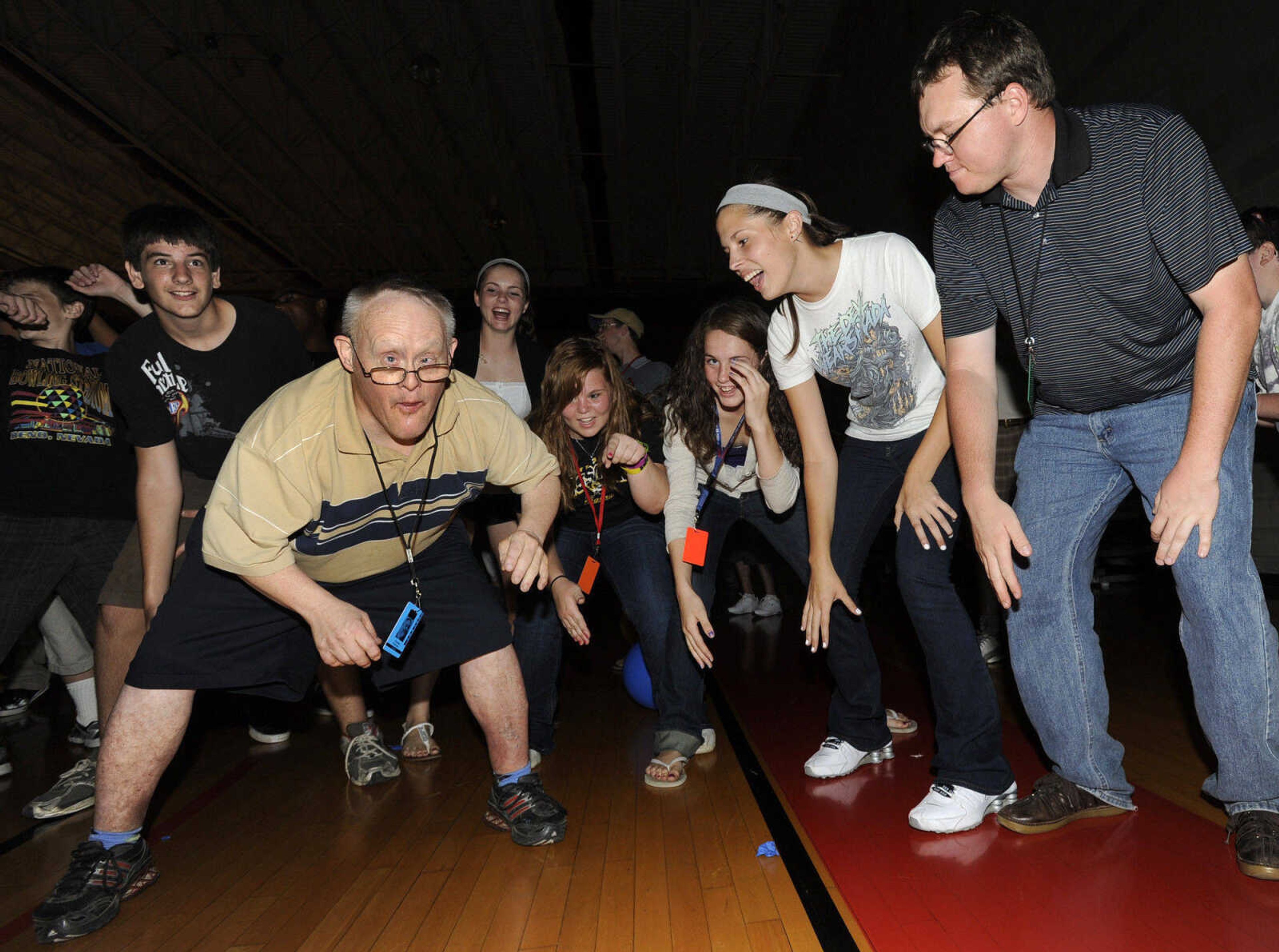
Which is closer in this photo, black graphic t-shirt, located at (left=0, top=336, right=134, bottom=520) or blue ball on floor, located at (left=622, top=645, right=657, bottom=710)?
black graphic t-shirt, located at (left=0, top=336, right=134, bottom=520)

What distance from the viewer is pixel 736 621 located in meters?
6.66

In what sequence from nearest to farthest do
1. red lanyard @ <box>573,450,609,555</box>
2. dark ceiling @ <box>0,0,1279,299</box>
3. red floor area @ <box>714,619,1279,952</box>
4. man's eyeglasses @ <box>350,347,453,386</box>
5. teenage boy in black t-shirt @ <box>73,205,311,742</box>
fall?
red floor area @ <box>714,619,1279,952</box> → man's eyeglasses @ <box>350,347,453,386</box> → teenage boy in black t-shirt @ <box>73,205,311,742</box> → red lanyard @ <box>573,450,609,555</box> → dark ceiling @ <box>0,0,1279,299</box>

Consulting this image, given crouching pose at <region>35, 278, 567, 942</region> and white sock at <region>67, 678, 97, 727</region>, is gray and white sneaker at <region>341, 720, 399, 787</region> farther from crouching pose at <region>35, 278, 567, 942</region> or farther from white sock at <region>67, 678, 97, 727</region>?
white sock at <region>67, 678, 97, 727</region>

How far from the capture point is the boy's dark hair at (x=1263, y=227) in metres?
2.87

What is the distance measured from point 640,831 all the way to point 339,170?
10.7m

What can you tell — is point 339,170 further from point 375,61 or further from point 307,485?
point 307,485

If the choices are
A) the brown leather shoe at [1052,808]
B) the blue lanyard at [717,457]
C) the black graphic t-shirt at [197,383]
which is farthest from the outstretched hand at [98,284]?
the brown leather shoe at [1052,808]

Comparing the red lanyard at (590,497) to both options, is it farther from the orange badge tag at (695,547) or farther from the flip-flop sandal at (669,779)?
the flip-flop sandal at (669,779)

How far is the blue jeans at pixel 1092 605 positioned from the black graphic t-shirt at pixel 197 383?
2.27 metres

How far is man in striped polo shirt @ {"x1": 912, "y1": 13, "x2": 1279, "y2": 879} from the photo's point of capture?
1.75 meters

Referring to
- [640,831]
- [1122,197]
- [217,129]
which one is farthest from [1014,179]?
[217,129]

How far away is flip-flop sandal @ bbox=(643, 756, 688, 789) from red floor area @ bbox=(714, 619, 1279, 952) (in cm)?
31

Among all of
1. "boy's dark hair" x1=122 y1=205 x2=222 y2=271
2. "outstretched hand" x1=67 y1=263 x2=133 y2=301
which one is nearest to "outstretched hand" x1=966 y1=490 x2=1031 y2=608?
"boy's dark hair" x1=122 y1=205 x2=222 y2=271

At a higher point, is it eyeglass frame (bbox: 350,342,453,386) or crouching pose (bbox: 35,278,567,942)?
eyeglass frame (bbox: 350,342,453,386)
